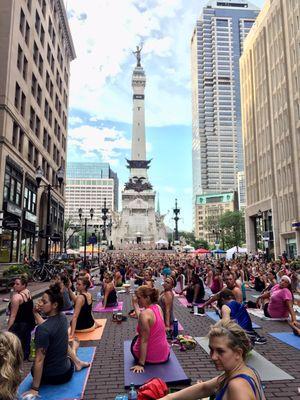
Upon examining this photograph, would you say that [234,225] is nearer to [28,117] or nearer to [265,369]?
Result: [28,117]

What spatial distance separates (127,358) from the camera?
285 inches

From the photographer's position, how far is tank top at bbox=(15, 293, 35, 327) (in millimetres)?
7191

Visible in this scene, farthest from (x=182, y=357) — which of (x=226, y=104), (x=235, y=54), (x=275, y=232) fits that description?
(x=235, y=54)

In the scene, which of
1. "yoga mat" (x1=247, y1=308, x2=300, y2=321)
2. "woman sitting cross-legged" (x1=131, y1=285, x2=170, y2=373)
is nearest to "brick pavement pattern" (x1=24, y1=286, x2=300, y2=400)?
"yoga mat" (x1=247, y1=308, x2=300, y2=321)

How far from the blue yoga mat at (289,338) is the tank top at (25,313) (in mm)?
6156

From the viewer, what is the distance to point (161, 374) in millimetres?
5969

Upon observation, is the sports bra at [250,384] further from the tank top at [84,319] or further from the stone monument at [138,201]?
the stone monument at [138,201]

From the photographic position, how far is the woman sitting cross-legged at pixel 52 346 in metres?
5.16

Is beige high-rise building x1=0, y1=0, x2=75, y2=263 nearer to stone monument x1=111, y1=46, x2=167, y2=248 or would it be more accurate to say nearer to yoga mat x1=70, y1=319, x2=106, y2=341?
yoga mat x1=70, y1=319, x2=106, y2=341

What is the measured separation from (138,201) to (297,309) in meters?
85.7

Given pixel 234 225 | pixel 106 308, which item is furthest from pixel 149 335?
pixel 234 225

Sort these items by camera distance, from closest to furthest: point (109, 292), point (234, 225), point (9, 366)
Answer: point (9, 366) → point (109, 292) → point (234, 225)

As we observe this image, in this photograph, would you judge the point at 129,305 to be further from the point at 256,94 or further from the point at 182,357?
the point at 256,94

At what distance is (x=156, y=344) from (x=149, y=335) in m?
0.33
